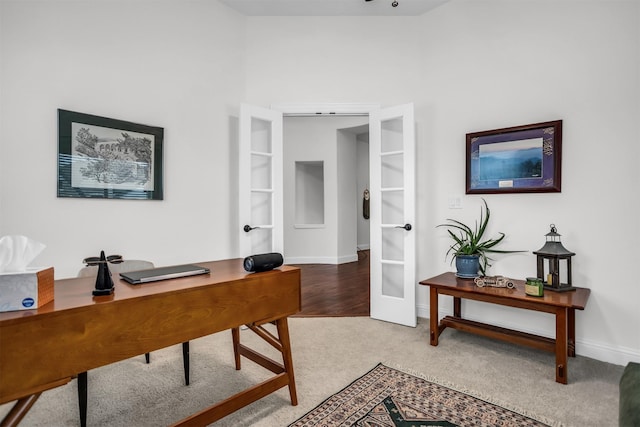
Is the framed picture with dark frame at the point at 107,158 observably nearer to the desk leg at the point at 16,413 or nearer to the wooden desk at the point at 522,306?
the desk leg at the point at 16,413

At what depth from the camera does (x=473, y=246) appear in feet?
9.59

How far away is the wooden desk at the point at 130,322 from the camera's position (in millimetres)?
1038

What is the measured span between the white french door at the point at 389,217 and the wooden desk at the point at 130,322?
1.71 metres

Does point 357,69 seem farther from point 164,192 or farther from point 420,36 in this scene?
point 164,192

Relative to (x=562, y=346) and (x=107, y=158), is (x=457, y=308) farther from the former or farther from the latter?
(x=107, y=158)

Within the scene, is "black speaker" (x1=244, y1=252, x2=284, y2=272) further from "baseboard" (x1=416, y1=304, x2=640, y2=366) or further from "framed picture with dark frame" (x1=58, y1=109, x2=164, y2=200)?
"baseboard" (x1=416, y1=304, x2=640, y2=366)

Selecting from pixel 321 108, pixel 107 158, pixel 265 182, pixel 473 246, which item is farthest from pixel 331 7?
pixel 473 246

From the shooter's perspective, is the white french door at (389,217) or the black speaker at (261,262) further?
the white french door at (389,217)

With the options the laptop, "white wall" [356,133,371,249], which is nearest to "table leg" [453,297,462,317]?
the laptop

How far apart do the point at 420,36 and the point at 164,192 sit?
2.95 meters

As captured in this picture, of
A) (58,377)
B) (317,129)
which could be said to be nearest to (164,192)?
(58,377)

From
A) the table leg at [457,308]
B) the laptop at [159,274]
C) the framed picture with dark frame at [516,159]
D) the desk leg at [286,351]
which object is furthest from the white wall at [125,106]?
the framed picture with dark frame at [516,159]

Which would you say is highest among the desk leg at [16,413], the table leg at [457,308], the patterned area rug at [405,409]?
the desk leg at [16,413]

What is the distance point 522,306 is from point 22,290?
8.77ft
